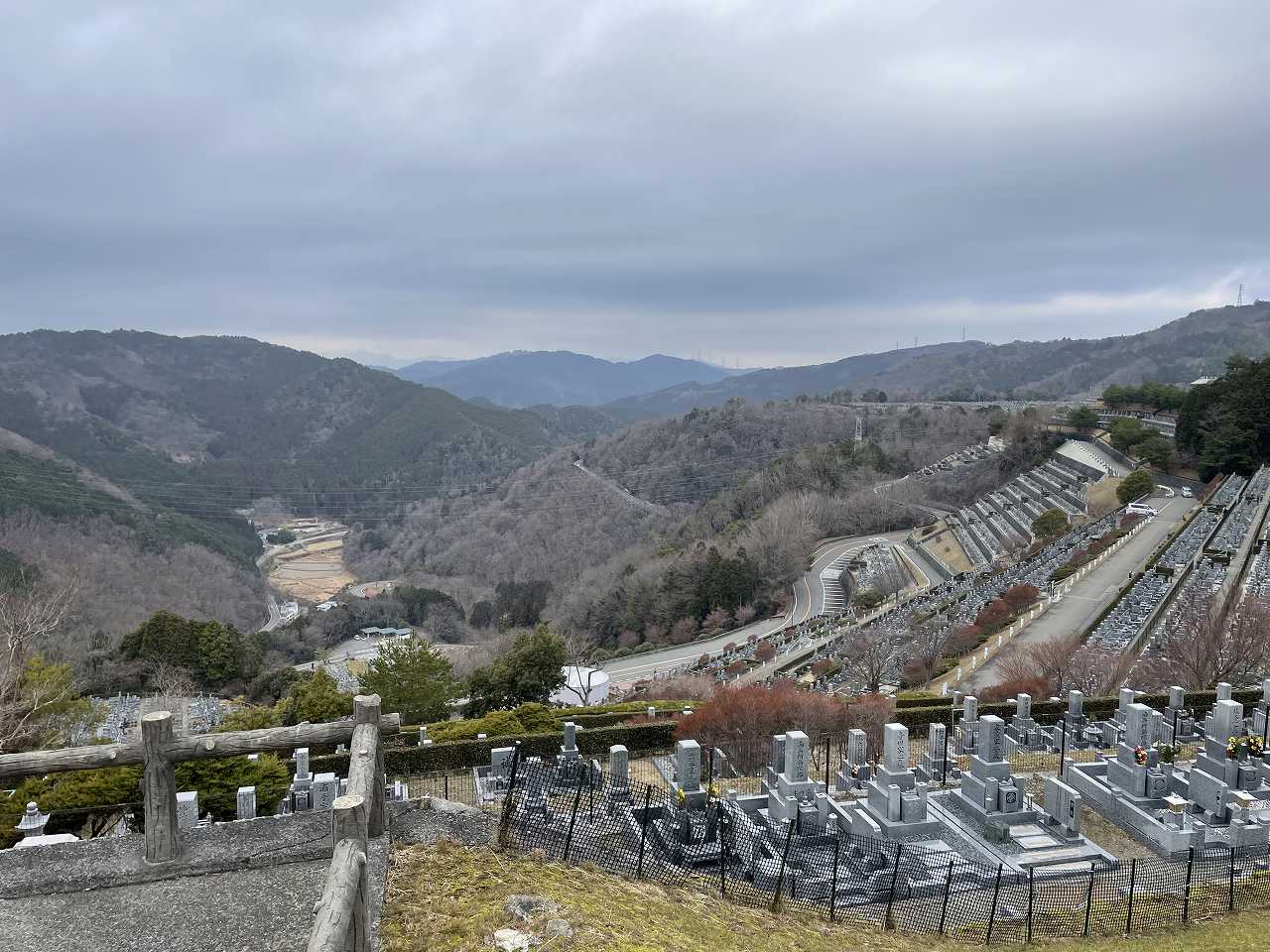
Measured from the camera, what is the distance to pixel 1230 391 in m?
42.4

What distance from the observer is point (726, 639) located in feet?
132

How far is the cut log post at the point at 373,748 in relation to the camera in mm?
4672

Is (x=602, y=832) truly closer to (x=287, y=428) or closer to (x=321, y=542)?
(x=321, y=542)

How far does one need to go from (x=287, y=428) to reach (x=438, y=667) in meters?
143

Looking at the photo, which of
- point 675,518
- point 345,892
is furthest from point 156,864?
point 675,518

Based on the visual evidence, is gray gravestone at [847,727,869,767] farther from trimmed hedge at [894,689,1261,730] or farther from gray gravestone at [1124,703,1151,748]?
gray gravestone at [1124,703,1151,748]

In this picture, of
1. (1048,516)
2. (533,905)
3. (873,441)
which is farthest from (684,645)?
(873,441)

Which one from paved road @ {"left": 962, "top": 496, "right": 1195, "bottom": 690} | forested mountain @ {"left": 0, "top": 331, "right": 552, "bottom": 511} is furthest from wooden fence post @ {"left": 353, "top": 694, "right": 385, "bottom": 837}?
forested mountain @ {"left": 0, "top": 331, "right": 552, "bottom": 511}

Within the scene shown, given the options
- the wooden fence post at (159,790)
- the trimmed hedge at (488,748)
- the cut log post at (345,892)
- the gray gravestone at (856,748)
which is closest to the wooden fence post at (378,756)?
the cut log post at (345,892)

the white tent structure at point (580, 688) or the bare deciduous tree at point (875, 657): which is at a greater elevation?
the bare deciduous tree at point (875, 657)

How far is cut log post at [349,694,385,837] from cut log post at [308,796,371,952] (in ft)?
2.47

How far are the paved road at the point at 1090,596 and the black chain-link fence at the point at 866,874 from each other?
1232 cm

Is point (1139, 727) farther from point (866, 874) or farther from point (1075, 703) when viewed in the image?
point (866, 874)

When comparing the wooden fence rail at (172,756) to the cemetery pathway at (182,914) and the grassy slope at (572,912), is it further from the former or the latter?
the grassy slope at (572,912)
